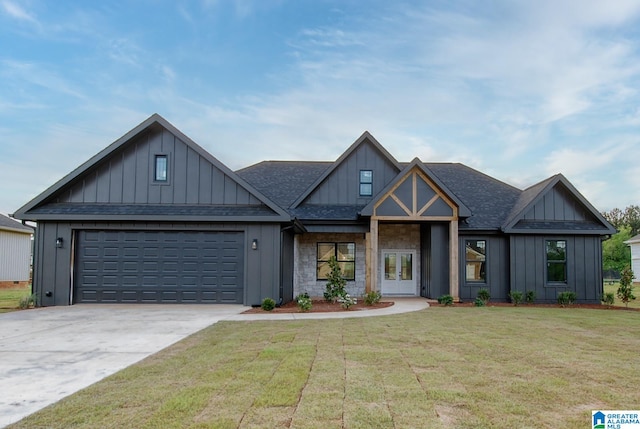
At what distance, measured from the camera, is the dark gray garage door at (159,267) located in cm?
1431

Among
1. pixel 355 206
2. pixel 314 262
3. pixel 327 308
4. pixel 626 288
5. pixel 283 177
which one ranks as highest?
pixel 283 177

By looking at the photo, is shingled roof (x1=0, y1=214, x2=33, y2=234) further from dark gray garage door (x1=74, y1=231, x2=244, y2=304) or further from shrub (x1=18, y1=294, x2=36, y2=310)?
dark gray garage door (x1=74, y1=231, x2=244, y2=304)

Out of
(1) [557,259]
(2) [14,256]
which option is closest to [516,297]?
(1) [557,259]

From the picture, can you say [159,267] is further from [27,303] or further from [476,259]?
[476,259]

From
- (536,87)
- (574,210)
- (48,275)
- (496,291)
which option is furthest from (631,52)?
(48,275)

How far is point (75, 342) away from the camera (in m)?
8.02

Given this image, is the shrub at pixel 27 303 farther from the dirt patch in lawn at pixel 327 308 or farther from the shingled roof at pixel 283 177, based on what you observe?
the shingled roof at pixel 283 177

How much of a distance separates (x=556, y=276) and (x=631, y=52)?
8.44 meters

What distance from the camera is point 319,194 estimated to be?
57.5 feet

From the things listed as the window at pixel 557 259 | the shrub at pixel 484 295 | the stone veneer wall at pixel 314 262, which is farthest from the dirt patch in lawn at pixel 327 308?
the window at pixel 557 259

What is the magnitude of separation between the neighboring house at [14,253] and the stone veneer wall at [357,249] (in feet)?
62.4

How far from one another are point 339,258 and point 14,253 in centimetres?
2137

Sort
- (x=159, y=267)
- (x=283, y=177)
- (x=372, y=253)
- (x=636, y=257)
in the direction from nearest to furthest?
(x=159, y=267) < (x=372, y=253) < (x=283, y=177) < (x=636, y=257)

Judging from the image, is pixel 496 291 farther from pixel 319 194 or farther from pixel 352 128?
pixel 352 128
